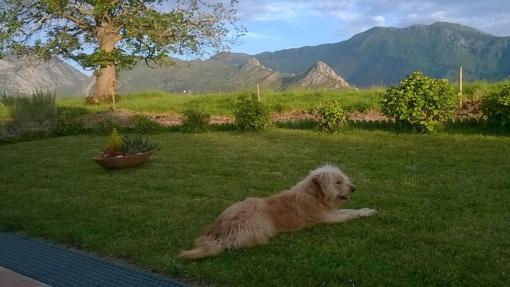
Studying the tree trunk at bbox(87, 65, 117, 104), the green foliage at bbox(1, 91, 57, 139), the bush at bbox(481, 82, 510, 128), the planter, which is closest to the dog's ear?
the planter

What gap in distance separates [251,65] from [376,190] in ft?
405

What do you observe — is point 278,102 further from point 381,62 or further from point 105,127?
point 381,62

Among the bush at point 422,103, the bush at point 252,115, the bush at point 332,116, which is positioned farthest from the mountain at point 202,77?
the bush at point 422,103

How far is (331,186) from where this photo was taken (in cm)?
525

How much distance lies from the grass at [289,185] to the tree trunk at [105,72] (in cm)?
1389

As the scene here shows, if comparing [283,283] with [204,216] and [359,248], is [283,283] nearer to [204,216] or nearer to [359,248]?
[359,248]

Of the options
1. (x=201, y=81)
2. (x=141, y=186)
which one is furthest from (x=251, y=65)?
(x=141, y=186)

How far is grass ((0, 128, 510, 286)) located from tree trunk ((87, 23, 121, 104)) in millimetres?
13890

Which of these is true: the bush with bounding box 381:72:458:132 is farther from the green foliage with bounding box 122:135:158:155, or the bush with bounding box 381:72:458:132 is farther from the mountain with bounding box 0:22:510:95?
the mountain with bounding box 0:22:510:95

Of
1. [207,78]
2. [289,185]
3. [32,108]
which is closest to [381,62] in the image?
[207,78]

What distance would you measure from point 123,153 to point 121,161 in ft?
0.95

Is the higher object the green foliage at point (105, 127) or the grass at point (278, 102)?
the grass at point (278, 102)

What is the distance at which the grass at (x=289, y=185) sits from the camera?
4.17m

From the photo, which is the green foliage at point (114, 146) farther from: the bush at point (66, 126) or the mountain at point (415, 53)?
the mountain at point (415, 53)
